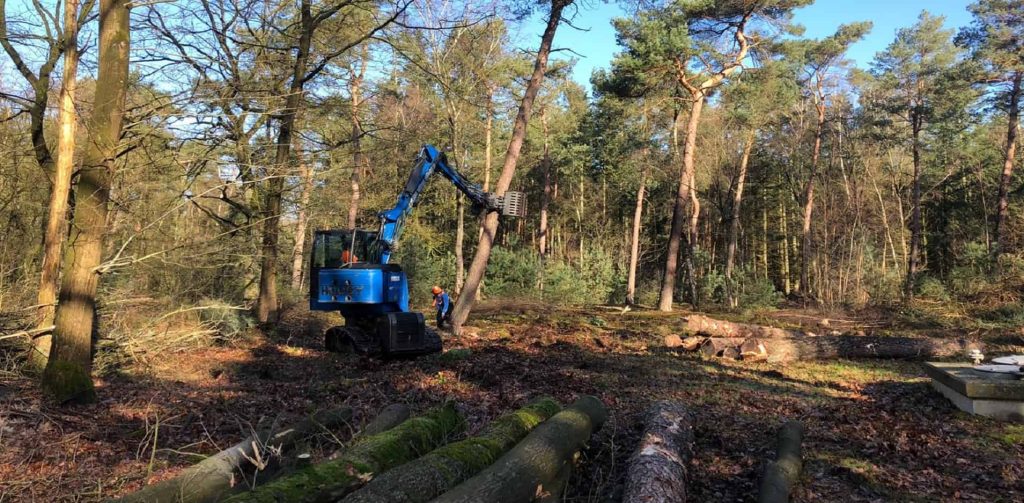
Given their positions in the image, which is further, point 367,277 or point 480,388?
point 367,277

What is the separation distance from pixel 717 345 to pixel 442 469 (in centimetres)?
939

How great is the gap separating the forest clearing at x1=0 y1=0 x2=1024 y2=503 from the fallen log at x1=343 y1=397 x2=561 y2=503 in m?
0.02

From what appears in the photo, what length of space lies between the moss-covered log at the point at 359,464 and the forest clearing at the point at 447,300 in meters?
0.02

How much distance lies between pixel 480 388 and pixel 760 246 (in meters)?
37.0

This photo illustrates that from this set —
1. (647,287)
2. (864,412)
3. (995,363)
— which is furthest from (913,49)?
(864,412)

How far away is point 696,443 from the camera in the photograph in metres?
5.91

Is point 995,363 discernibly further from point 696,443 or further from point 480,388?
point 480,388

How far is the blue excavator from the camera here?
10.5 metres

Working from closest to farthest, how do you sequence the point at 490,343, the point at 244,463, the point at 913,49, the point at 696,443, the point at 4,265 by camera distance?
the point at 244,463, the point at 696,443, the point at 4,265, the point at 490,343, the point at 913,49

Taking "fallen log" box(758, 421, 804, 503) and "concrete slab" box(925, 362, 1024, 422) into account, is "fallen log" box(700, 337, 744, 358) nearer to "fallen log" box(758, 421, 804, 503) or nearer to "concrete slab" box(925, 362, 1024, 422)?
"concrete slab" box(925, 362, 1024, 422)

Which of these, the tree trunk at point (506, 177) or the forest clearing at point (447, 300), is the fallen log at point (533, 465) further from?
the tree trunk at point (506, 177)

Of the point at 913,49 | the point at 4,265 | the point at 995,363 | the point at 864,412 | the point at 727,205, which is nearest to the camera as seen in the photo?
the point at 864,412

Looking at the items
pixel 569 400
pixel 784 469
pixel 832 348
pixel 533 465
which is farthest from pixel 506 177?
pixel 533 465

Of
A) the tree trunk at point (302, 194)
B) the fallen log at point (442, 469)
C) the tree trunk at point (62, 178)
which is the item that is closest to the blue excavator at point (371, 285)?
the tree trunk at point (302, 194)
